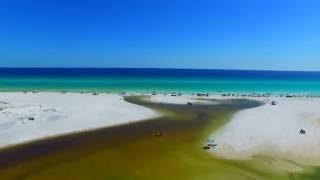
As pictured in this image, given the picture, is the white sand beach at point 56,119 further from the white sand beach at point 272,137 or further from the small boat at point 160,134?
the white sand beach at point 272,137

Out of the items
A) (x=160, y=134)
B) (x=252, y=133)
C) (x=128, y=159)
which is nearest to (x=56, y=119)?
(x=160, y=134)

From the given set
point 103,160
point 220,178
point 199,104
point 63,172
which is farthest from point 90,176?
point 199,104

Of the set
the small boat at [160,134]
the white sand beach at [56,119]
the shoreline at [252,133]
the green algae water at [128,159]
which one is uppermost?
the white sand beach at [56,119]

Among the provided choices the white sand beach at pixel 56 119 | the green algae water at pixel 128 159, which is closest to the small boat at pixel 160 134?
the green algae water at pixel 128 159

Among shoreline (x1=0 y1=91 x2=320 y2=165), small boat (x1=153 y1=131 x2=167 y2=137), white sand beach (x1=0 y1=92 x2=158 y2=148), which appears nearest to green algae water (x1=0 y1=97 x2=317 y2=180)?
small boat (x1=153 y1=131 x2=167 y2=137)

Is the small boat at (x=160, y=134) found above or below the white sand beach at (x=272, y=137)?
below

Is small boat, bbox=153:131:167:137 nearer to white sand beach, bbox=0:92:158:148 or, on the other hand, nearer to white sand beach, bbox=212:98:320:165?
white sand beach, bbox=212:98:320:165

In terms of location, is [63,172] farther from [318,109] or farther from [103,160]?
[318,109]
